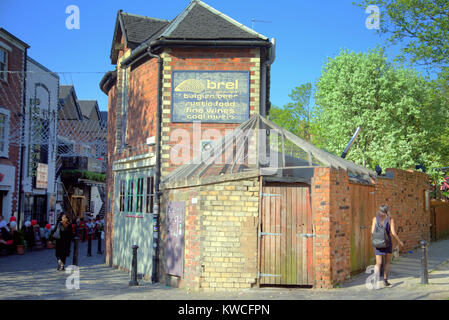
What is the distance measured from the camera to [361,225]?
11078mm

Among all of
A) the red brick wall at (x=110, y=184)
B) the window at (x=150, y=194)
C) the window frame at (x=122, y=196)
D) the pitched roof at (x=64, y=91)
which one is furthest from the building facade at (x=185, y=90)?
the pitched roof at (x=64, y=91)

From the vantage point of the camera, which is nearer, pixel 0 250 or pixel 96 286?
pixel 96 286

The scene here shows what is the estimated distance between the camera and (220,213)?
9492mm

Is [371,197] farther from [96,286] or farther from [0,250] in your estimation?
[0,250]

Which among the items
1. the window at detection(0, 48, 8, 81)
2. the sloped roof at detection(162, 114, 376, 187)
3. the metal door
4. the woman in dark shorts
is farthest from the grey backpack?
the window at detection(0, 48, 8, 81)

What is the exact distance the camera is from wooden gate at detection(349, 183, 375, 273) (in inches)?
416

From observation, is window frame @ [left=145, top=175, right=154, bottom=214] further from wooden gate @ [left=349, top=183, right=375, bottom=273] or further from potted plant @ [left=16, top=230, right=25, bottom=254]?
potted plant @ [left=16, top=230, right=25, bottom=254]

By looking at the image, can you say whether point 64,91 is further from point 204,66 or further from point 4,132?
point 204,66

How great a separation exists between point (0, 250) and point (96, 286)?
9.67m

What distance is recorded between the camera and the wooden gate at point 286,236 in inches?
360

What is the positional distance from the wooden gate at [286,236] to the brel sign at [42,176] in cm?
1914

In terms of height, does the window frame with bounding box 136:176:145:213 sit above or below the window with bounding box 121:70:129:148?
below

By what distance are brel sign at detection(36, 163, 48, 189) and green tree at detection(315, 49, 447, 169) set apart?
16.9 meters
